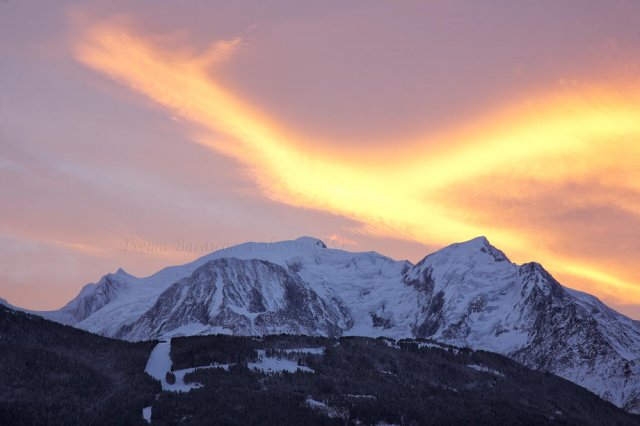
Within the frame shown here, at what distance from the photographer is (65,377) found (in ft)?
255

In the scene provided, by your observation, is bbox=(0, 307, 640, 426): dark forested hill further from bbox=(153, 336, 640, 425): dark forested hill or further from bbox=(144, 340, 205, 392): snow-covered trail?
bbox=(144, 340, 205, 392): snow-covered trail

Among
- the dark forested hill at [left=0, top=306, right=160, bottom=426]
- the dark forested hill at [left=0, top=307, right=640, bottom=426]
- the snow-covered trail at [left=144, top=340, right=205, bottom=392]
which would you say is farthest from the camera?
the snow-covered trail at [left=144, top=340, right=205, bottom=392]

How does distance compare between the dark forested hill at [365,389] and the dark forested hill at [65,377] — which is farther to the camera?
the dark forested hill at [365,389]

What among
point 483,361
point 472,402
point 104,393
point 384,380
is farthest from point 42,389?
point 483,361

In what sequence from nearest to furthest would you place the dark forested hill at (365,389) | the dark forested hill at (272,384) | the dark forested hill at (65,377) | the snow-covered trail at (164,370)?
1. the dark forested hill at (65,377)
2. the dark forested hill at (272,384)
3. the dark forested hill at (365,389)
4. the snow-covered trail at (164,370)

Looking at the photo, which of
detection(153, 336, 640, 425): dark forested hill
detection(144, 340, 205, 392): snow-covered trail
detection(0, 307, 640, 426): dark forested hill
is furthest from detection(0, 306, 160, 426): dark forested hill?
detection(153, 336, 640, 425): dark forested hill

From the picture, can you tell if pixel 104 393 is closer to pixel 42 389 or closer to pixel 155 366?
pixel 42 389

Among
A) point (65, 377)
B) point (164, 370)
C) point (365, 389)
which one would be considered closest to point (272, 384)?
point (365, 389)

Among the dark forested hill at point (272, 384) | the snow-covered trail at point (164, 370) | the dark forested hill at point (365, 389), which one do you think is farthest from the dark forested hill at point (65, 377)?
the dark forested hill at point (365, 389)

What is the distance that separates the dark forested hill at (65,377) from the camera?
66.7 meters

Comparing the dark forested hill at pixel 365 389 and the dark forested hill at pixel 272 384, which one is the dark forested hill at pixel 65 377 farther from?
the dark forested hill at pixel 365 389

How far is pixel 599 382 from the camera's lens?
588ft

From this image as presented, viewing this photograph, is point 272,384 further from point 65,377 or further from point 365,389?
point 65,377

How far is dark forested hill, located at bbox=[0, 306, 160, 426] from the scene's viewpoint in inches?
2625
